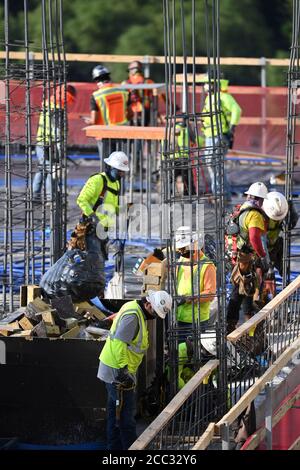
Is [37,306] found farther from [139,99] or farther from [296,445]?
[139,99]

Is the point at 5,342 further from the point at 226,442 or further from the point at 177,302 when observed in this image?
the point at 226,442

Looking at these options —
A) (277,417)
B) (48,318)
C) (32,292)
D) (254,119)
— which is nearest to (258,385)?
(277,417)

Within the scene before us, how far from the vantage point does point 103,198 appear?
17.3 meters

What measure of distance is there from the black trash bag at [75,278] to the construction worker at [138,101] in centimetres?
886

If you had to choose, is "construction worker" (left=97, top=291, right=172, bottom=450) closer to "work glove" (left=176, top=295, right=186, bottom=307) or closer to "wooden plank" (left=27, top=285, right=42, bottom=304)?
"work glove" (left=176, top=295, right=186, bottom=307)

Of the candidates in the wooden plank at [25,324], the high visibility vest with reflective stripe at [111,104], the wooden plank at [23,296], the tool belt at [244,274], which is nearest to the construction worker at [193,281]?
the tool belt at [244,274]

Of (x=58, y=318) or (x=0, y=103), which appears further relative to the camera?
(x=0, y=103)

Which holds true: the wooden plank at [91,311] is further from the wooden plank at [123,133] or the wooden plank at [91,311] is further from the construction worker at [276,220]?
the wooden plank at [123,133]

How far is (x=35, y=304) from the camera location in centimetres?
1460

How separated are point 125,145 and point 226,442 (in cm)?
1176

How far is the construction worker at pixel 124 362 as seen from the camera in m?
12.9

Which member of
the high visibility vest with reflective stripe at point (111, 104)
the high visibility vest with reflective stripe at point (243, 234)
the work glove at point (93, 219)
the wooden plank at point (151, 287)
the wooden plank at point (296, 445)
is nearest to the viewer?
the wooden plank at point (296, 445)

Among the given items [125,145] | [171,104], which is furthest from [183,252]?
[125,145]
